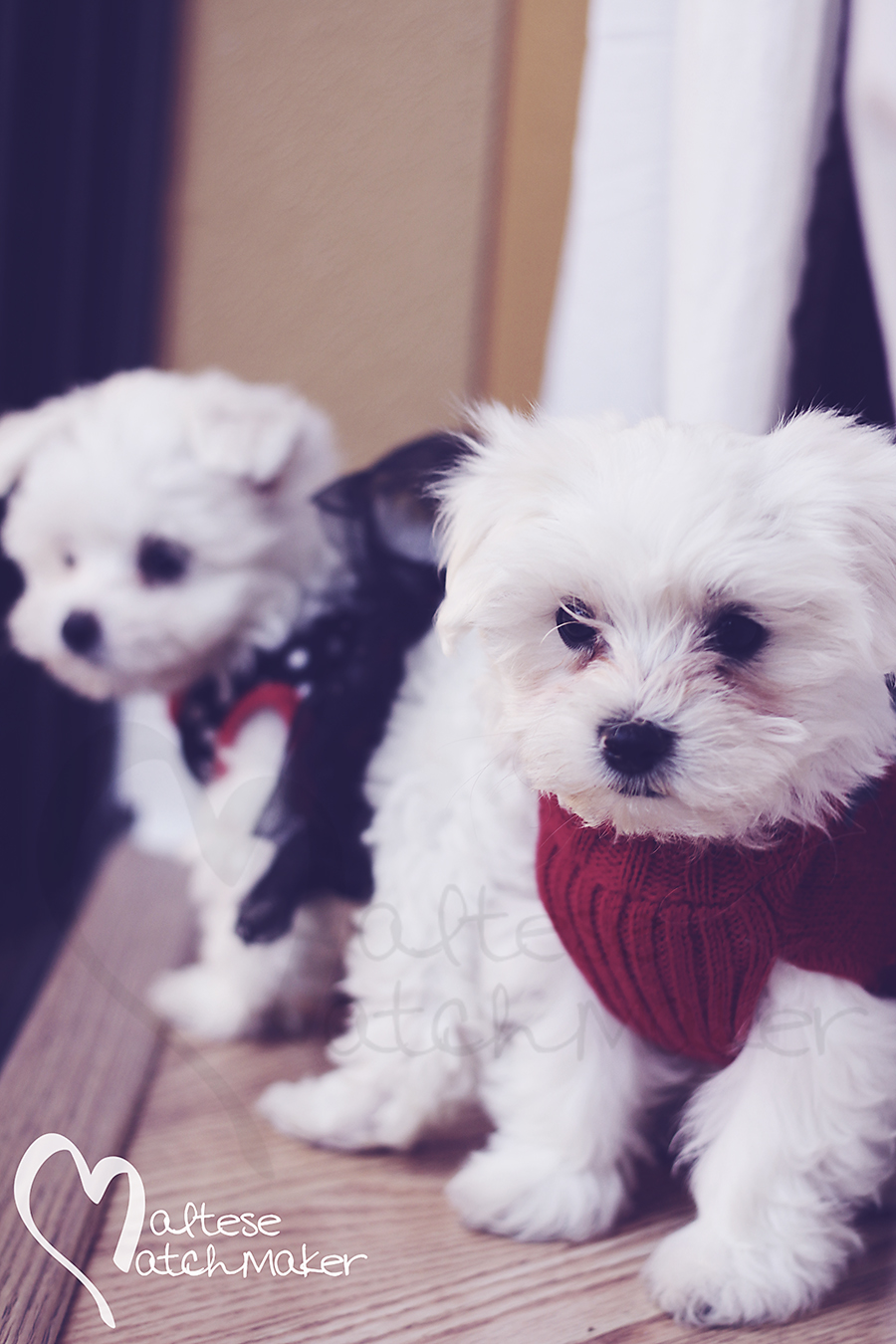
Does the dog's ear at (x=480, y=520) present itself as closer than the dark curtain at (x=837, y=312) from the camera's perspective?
Yes

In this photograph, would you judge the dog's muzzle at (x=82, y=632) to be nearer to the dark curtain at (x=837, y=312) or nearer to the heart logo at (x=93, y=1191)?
the heart logo at (x=93, y=1191)

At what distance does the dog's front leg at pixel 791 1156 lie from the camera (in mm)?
803

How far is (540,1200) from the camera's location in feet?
2.97

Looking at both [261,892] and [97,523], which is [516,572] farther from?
[97,523]

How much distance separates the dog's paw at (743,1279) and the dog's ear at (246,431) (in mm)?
899

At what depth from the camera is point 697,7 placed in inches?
40.8

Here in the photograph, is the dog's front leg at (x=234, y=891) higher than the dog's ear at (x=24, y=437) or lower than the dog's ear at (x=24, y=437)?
lower

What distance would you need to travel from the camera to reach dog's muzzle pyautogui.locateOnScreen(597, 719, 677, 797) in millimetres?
689

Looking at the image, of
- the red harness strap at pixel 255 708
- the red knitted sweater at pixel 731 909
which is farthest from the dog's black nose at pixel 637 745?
the red harness strap at pixel 255 708

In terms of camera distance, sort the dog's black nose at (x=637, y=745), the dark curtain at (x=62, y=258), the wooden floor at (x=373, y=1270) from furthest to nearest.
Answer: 1. the dark curtain at (x=62, y=258)
2. the wooden floor at (x=373, y=1270)
3. the dog's black nose at (x=637, y=745)

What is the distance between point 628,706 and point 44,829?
1229 mm

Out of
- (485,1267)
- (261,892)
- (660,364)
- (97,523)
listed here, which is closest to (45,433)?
(97,523)

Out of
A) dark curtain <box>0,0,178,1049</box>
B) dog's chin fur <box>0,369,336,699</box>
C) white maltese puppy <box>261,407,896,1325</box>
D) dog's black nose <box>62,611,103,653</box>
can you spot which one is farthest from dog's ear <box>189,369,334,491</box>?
dark curtain <box>0,0,178,1049</box>

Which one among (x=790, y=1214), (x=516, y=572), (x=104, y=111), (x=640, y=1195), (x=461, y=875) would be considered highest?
(x=104, y=111)
